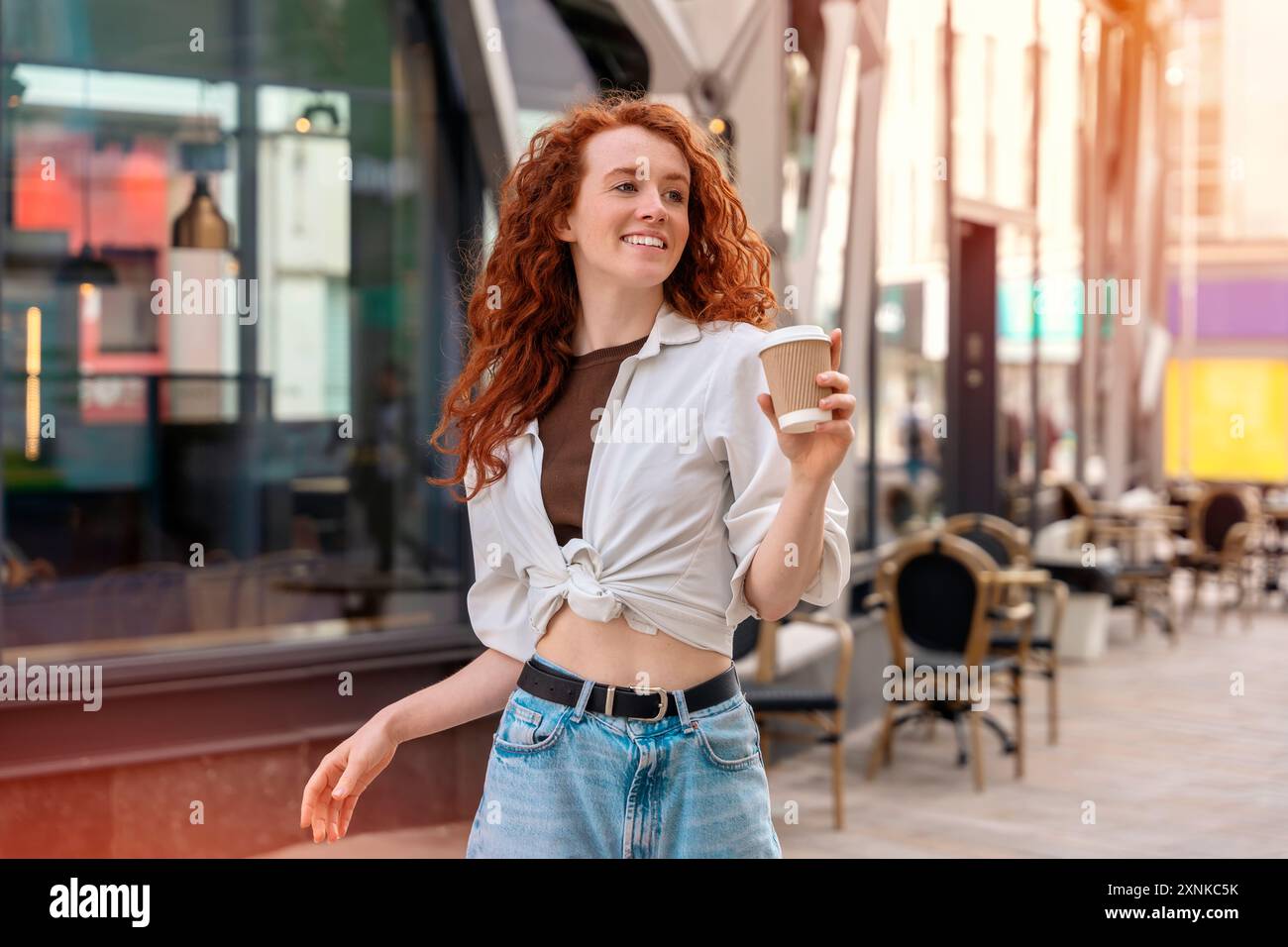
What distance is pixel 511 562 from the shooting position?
6.39 ft

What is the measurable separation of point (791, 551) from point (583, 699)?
32cm

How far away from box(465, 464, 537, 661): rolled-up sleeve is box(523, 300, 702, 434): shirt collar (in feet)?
0.96

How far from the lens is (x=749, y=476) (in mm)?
1727

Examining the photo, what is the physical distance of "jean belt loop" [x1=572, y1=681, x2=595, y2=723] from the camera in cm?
176

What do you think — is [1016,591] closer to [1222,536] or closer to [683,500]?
[1222,536]

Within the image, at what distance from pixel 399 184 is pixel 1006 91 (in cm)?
640

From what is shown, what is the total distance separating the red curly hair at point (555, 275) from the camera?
187 cm

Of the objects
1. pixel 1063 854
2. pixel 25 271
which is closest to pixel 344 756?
pixel 25 271

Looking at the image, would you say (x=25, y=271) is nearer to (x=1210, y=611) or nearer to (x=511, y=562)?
(x=511, y=562)

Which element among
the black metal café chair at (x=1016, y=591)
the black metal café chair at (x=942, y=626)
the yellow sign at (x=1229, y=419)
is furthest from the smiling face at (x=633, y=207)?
the yellow sign at (x=1229, y=419)

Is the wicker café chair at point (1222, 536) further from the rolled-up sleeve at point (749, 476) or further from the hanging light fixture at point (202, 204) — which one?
the rolled-up sleeve at point (749, 476)

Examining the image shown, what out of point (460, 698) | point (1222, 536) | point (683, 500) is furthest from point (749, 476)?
point (1222, 536)
